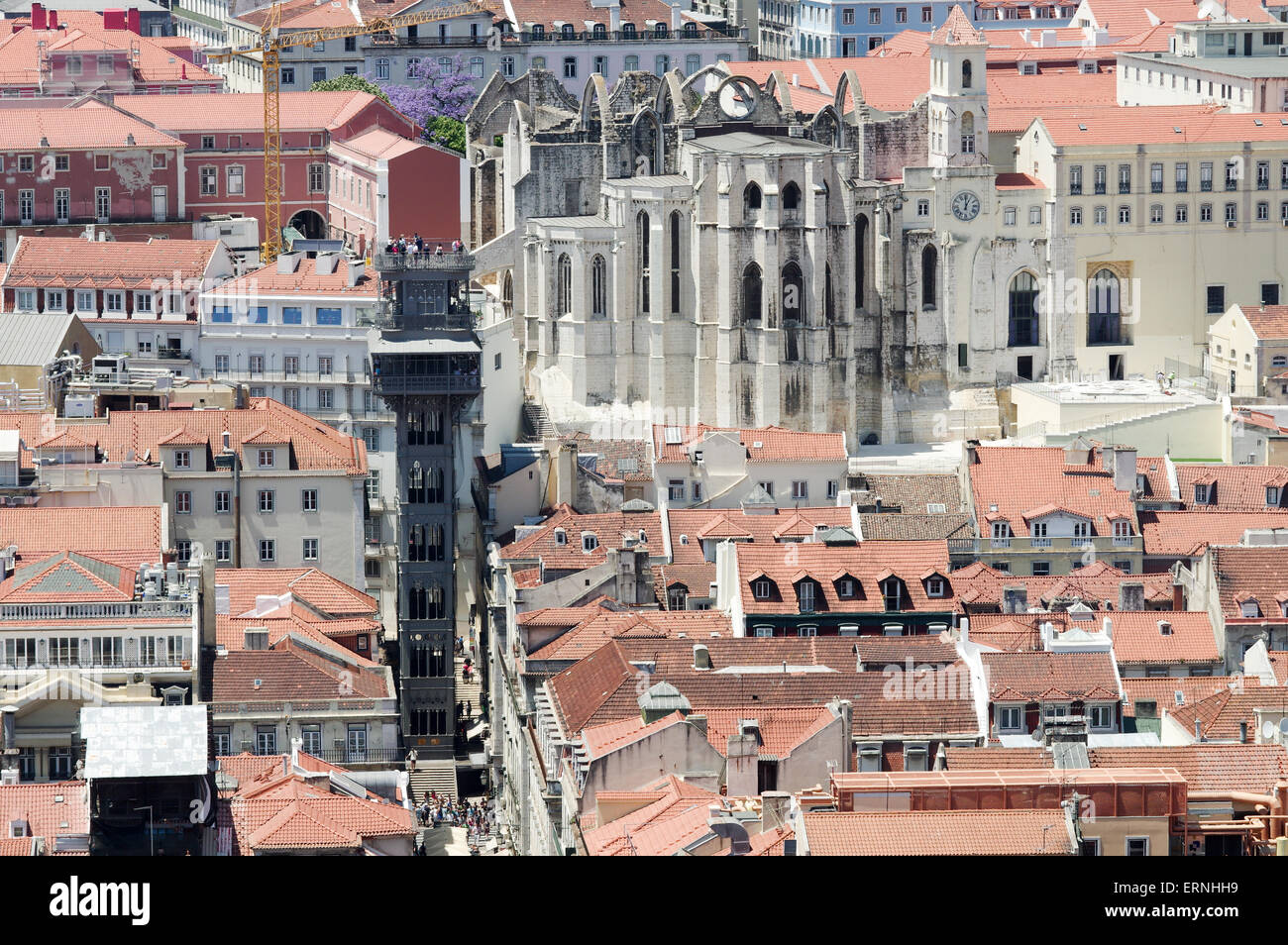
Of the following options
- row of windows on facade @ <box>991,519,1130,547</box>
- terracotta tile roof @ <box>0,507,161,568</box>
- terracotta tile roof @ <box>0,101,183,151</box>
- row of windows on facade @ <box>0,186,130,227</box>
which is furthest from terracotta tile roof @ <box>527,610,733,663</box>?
terracotta tile roof @ <box>0,101,183,151</box>

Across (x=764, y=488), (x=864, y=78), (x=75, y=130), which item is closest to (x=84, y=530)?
(x=764, y=488)

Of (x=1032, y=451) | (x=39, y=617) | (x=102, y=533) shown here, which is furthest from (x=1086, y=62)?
(x=39, y=617)

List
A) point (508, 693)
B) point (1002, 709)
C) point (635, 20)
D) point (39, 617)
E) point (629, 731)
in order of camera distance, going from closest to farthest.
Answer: point (629, 731), point (1002, 709), point (39, 617), point (508, 693), point (635, 20)

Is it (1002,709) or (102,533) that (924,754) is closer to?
(1002,709)

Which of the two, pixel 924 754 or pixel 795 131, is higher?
pixel 795 131

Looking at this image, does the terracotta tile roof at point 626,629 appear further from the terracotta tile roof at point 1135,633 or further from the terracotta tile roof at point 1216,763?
the terracotta tile roof at point 1216,763
